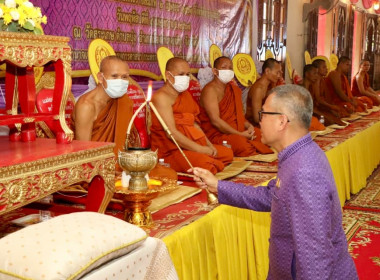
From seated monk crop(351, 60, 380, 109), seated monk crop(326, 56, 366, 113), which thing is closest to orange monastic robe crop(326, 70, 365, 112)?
seated monk crop(326, 56, 366, 113)

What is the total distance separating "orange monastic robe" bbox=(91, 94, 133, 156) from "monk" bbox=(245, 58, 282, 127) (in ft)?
8.21

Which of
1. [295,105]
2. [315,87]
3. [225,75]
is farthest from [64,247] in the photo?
[315,87]

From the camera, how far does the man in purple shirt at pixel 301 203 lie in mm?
1702

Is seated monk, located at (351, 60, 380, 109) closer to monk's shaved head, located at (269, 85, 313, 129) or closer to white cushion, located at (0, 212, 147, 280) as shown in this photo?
monk's shaved head, located at (269, 85, 313, 129)

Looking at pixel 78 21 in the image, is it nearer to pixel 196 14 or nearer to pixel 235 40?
pixel 196 14

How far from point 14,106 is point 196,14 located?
125 inches

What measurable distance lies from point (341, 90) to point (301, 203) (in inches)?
275

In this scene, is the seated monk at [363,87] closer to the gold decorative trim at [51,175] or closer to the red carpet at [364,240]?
the red carpet at [364,240]

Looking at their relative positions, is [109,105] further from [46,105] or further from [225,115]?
[225,115]

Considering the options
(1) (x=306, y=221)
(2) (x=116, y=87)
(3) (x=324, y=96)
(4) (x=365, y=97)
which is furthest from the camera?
(4) (x=365, y=97)

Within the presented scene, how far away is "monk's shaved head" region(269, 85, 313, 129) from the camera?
1855 mm

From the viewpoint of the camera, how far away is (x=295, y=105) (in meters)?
1.86

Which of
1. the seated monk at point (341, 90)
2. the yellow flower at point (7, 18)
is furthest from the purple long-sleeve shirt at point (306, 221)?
the seated monk at point (341, 90)

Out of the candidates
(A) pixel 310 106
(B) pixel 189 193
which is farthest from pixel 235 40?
(A) pixel 310 106
